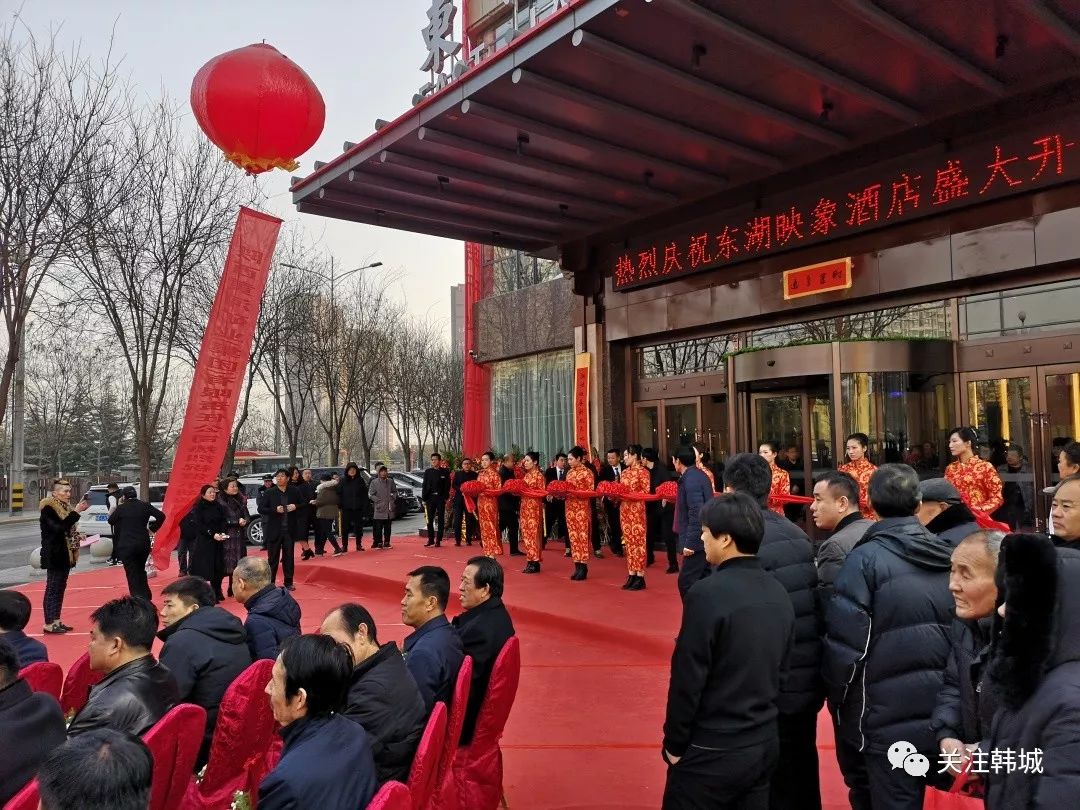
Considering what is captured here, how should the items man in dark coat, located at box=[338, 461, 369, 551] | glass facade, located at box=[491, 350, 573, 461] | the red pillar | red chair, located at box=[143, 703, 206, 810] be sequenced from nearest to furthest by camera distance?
red chair, located at box=[143, 703, 206, 810]
man in dark coat, located at box=[338, 461, 369, 551]
glass facade, located at box=[491, 350, 573, 461]
the red pillar

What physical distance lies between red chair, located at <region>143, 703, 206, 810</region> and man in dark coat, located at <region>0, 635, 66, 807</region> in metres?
0.26

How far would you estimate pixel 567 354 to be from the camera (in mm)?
13922

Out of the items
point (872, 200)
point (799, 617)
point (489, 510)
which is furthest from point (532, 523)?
point (799, 617)

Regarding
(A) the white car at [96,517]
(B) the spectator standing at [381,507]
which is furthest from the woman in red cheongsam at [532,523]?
(A) the white car at [96,517]

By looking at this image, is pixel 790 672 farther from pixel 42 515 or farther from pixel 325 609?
pixel 42 515

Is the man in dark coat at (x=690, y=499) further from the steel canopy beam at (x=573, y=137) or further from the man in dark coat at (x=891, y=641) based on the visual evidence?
the man in dark coat at (x=891, y=641)

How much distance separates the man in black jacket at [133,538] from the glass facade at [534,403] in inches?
289

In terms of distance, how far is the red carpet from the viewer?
3.88 m

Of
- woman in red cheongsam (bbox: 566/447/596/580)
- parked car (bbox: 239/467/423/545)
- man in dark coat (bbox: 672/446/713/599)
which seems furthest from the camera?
parked car (bbox: 239/467/423/545)

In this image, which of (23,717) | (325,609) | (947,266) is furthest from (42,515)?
(947,266)

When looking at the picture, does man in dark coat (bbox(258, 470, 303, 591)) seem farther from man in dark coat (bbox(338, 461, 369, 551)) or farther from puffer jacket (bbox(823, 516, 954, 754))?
puffer jacket (bbox(823, 516, 954, 754))

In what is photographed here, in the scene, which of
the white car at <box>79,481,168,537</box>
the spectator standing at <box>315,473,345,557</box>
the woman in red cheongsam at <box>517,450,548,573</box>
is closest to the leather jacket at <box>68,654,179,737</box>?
the woman in red cheongsam at <box>517,450,548,573</box>

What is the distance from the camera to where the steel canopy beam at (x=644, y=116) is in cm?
704

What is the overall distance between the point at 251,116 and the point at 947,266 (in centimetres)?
676
